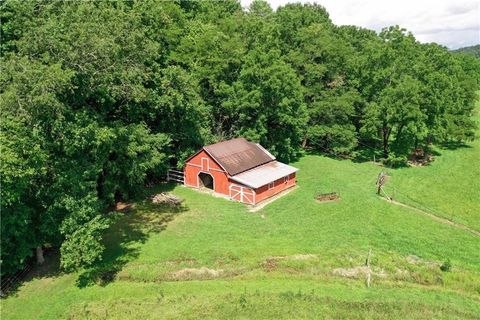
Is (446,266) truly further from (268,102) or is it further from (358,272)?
(268,102)

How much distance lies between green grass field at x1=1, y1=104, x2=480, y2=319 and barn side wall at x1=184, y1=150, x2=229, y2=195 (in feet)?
4.83

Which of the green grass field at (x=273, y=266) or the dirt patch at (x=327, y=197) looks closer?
the green grass field at (x=273, y=266)

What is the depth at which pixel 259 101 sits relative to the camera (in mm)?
39344

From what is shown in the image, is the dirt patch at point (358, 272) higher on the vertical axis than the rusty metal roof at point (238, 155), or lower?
lower

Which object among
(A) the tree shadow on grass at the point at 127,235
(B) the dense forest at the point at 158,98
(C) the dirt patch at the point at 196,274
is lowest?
(C) the dirt patch at the point at 196,274

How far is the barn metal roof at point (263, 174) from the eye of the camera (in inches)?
1246

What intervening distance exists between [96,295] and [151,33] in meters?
23.9

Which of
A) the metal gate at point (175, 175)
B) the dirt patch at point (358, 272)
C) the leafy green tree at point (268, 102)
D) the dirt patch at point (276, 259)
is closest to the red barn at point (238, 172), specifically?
the metal gate at point (175, 175)

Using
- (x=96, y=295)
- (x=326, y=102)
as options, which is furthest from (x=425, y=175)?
(x=96, y=295)

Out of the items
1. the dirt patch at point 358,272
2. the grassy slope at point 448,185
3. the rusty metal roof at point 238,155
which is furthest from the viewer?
the grassy slope at point 448,185

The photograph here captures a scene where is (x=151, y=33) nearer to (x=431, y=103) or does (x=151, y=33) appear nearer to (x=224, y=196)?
(x=224, y=196)

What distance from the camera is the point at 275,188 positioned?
111 ft

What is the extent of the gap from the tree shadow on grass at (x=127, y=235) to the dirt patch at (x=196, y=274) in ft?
10.7

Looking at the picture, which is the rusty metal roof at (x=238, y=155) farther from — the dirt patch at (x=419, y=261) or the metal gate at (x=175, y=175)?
the dirt patch at (x=419, y=261)
